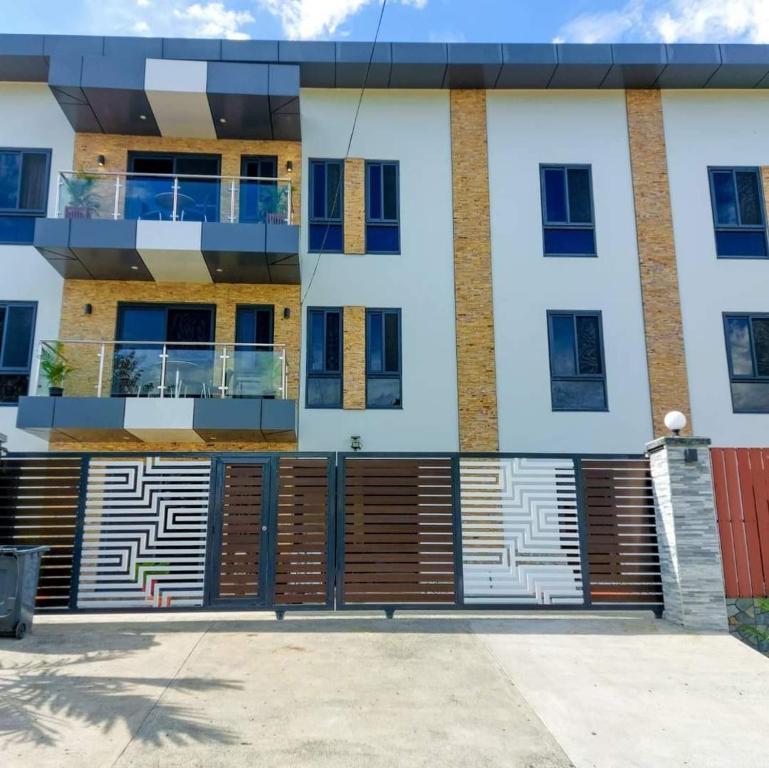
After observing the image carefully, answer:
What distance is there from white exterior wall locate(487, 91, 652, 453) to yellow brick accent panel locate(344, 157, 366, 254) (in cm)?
283

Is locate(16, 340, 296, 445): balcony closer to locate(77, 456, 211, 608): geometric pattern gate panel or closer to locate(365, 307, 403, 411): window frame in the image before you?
locate(365, 307, 403, 411): window frame

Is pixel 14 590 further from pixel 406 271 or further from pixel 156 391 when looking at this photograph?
pixel 406 271

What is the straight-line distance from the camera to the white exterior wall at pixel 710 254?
13484 millimetres

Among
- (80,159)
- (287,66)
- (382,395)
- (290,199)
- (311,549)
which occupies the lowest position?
(311,549)

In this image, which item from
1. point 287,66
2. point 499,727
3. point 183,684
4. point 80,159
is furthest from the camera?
point 80,159

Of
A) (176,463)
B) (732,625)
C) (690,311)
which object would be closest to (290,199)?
(176,463)

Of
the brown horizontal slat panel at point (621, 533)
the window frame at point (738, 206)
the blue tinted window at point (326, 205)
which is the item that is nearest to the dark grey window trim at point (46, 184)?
the blue tinted window at point (326, 205)

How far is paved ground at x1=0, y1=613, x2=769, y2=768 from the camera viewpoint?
15.8 ft

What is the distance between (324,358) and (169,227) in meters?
3.91

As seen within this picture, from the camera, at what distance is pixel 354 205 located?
557 inches

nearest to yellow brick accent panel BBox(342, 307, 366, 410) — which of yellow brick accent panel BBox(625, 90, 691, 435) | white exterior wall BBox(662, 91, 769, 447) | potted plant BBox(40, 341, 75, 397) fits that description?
potted plant BBox(40, 341, 75, 397)

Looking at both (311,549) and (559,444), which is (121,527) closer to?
(311,549)

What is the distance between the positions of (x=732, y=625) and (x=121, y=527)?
8.24m

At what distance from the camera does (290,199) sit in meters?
13.2
